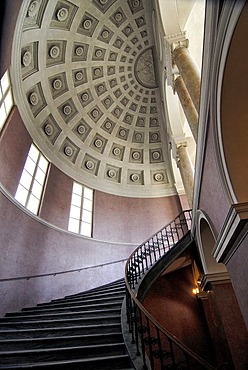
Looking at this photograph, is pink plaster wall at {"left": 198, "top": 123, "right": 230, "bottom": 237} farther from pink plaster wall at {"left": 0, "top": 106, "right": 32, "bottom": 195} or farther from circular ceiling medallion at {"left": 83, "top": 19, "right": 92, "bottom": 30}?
circular ceiling medallion at {"left": 83, "top": 19, "right": 92, "bottom": 30}

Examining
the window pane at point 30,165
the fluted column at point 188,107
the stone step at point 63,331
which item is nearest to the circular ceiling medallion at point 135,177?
the window pane at point 30,165

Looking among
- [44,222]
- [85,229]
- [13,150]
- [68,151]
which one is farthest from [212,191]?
[68,151]

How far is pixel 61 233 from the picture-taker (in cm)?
876

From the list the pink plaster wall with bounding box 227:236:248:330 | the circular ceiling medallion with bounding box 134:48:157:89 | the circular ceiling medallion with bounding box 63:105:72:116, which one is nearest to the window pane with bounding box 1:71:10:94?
the circular ceiling medallion with bounding box 63:105:72:116

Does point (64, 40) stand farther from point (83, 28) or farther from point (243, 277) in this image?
point (243, 277)

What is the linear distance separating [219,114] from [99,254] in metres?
7.85

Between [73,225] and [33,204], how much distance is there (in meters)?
1.97

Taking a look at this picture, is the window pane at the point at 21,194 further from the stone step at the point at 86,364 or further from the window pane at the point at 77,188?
the stone step at the point at 86,364

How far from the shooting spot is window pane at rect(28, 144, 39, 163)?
29.1ft

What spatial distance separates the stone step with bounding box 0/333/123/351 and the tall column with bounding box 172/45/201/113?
4.29 meters

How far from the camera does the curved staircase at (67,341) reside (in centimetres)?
290

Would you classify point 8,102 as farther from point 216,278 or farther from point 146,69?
point 216,278

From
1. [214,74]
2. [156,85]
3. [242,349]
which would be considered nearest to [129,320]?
[242,349]

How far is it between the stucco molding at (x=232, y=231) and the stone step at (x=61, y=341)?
6.62 ft
